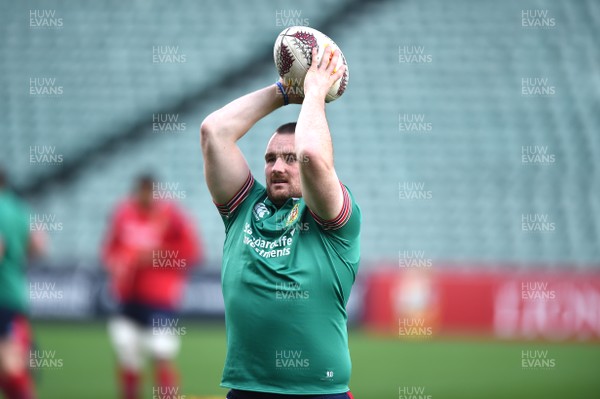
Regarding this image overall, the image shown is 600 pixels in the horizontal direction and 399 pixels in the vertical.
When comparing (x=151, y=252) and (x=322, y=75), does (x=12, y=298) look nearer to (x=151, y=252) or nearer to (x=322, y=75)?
(x=151, y=252)

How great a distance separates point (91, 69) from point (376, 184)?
6752 mm

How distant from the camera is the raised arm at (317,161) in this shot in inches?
149

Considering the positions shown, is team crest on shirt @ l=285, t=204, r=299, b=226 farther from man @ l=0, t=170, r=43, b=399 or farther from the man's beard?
man @ l=0, t=170, r=43, b=399

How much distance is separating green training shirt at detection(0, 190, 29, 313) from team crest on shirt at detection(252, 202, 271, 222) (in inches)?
156

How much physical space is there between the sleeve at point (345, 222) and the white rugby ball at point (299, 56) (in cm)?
60

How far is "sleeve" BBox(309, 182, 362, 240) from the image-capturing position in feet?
12.8

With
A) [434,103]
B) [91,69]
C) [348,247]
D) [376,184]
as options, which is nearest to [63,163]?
[91,69]

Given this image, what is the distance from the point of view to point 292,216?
4.06 m

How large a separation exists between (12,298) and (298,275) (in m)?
4.38

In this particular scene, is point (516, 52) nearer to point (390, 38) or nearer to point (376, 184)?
point (390, 38)

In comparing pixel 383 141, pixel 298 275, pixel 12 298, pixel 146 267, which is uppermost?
pixel 298 275

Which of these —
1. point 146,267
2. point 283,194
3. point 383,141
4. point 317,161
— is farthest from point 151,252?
point 383,141

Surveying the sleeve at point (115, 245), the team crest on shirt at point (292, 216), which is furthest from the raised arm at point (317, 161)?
the sleeve at point (115, 245)

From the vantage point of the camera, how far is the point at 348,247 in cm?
402
